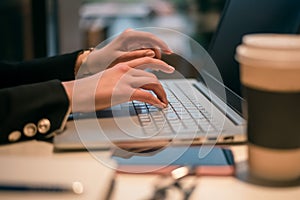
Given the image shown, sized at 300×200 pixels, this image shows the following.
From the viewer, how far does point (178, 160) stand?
0.74 m

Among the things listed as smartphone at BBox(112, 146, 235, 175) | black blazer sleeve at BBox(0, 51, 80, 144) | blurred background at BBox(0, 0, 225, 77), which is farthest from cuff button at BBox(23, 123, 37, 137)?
blurred background at BBox(0, 0, 225, 77)

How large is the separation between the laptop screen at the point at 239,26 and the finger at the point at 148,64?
6.2 inches

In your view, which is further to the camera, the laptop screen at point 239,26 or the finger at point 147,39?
the finger at point 147,39

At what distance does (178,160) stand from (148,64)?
0.28 meters

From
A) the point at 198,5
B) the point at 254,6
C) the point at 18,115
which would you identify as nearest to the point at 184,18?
the point at 198,5

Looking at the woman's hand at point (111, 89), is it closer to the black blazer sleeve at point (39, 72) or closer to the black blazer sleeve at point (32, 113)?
the black blazer sleeve at point (32, 113)

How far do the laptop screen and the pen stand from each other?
1.34 feet

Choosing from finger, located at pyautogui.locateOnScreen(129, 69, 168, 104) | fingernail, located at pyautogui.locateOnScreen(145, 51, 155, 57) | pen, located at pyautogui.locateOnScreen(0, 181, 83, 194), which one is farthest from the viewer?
fingernail, located at pyautogui.locateOnScreen(145, 51, 155, 57)

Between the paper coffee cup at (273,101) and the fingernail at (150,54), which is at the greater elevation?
the paper coffee cup at (273,101)

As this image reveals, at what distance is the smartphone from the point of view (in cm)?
69

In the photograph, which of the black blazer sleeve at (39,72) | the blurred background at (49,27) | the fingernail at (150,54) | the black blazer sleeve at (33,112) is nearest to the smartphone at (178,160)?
the black blazer sleeve at (33,112)

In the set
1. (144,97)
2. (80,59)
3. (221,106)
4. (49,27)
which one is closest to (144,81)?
(144,97)

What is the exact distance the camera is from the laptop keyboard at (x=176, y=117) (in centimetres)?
81

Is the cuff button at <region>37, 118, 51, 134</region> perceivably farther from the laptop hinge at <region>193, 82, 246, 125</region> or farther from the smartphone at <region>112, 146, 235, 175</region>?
the laptop hinge at <region>193, 82, 246, 125</region>
